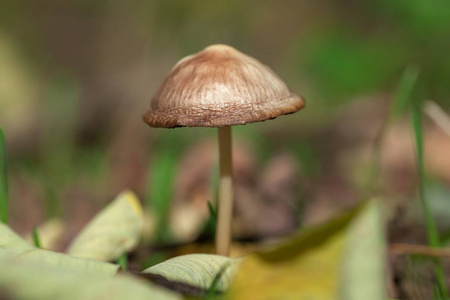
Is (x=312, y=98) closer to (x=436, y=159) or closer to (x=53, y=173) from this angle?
(x=436, y=159)

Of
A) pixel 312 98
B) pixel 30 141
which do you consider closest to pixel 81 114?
pixel 30 141

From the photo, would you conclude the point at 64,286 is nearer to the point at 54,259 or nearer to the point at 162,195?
the point at 54,259

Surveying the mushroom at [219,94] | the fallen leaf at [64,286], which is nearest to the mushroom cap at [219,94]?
the mushroom at [219,94]

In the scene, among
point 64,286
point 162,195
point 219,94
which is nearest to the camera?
point 64,286

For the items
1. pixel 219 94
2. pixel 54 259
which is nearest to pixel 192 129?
pixel 219 94

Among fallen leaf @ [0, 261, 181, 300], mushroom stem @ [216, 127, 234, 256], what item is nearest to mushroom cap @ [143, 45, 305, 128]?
mushroom stem @ [216, 127, 234, 256]

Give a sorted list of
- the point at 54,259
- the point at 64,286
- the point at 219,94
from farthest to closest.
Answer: the point at 219,94
the point at 54,259
the point at 64,286

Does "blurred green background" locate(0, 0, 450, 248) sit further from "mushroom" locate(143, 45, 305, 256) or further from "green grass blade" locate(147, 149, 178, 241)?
"mushroom" locate(143, 45, 305, 256)
